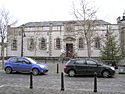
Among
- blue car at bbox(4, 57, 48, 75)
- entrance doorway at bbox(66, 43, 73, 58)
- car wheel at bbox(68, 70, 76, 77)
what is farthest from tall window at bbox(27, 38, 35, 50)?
car wheel at bbox(68, 70, 76, 77)

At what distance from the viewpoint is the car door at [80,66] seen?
856 inches

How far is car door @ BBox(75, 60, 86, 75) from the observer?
2174 cm

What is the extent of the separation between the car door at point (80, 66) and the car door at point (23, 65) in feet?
14.5

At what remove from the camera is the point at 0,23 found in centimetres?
3547

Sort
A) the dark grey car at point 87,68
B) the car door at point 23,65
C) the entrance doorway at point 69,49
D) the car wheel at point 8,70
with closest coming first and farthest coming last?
the dark grey car at point 87,68
the car door at point 23,65
the car wheel at point 8,70
the entrance doorway at point 69,49

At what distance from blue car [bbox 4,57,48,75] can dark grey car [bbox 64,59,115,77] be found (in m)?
2.68

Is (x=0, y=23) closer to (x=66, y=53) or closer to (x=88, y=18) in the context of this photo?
(x=88, y=18)

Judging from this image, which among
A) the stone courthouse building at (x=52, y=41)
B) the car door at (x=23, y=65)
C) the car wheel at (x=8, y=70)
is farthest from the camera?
the stone courthouse building at (x=52, y=41)

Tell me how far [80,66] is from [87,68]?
Result: 609 millimetres

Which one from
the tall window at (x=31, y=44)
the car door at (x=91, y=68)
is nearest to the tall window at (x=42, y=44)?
the tall window at (x=31, y=44)

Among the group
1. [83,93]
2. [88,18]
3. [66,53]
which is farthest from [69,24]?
[83,93]

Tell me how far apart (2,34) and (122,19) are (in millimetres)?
29326

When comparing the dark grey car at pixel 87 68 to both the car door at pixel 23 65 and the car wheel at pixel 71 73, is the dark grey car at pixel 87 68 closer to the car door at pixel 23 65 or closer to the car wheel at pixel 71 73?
the car wheel at pixel 71 73

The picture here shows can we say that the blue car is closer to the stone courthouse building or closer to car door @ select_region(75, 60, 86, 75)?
car door @ select_region(75, 60, 86, 75)
